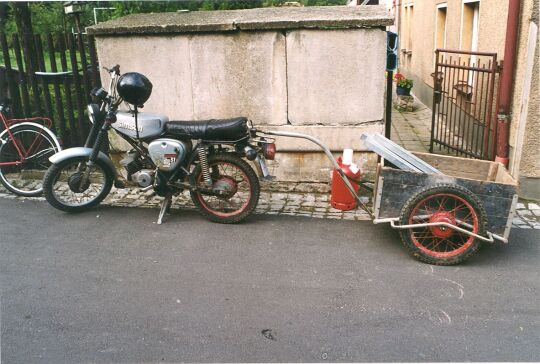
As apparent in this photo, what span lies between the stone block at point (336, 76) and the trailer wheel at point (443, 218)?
193 centimetres

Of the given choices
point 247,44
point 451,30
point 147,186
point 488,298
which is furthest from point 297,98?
point 451,30

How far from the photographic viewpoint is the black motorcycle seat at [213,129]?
5266mm

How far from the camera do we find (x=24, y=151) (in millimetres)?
6699

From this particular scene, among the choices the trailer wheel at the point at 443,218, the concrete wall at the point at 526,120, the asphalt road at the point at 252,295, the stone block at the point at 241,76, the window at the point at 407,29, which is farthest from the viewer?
the window at the point at 407,29

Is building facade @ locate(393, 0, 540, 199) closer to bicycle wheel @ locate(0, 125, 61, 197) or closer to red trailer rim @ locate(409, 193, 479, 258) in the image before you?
red trailer rim @ locate(409, 193, 479, 258)

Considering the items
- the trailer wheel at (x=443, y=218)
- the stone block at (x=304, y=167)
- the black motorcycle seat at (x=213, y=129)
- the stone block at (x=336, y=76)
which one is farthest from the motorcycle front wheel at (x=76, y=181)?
the trailer wheel at (x=443, y=218)

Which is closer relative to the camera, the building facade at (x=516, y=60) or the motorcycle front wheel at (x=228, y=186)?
the motorcycle front wheel at (x=228, y=186)

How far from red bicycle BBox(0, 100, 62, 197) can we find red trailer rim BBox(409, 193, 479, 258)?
4.28 m

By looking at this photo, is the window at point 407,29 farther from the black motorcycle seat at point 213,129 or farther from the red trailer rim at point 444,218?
the red trailer rim at point 444,218

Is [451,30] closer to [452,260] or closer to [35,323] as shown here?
[452,260]

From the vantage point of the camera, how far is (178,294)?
4.14 metres

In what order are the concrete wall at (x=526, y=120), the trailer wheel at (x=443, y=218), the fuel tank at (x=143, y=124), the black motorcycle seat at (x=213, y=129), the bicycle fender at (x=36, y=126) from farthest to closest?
the bicycle fender at (x=36, y=126), the concrete wall at (x=526, y=120), the fuel tank at (x=143, y=124), the black motorcycle seat at (x=213, y=129), the trailer wheel at (x=443, y=218)

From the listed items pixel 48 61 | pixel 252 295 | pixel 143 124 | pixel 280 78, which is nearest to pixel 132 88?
pixel 143 124

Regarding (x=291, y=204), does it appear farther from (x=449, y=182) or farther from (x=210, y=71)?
(x=449, y=182)
